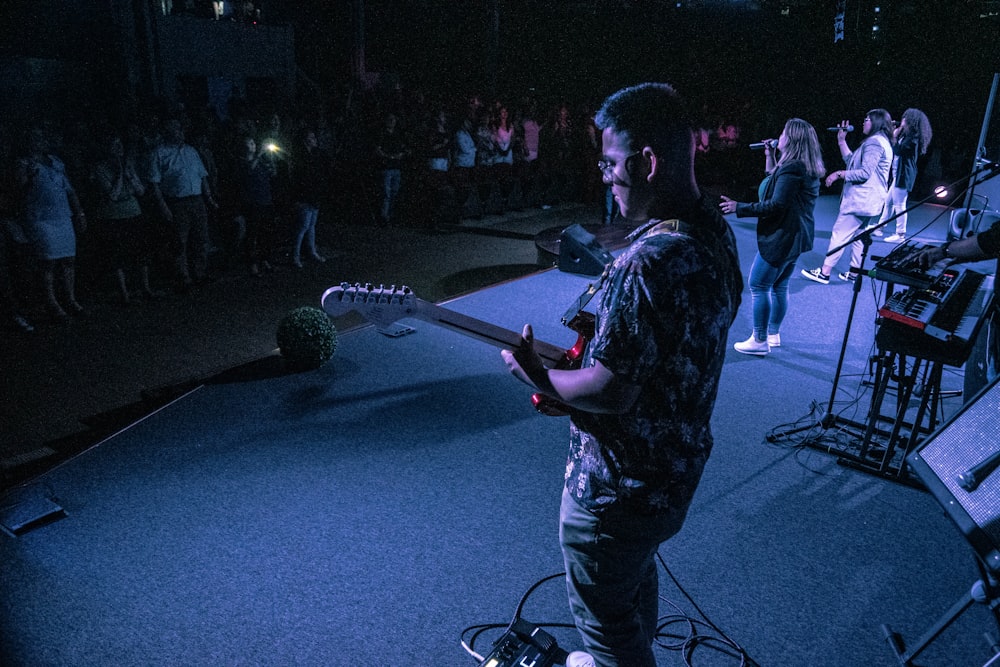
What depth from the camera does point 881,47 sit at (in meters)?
16.7

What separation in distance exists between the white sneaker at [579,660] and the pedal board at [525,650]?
6 cm

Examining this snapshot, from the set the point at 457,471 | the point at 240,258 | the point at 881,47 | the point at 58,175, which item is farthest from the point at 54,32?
the point at 881,47

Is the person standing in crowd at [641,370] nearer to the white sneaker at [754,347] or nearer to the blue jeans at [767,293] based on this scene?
the blue jeans at [767,293]

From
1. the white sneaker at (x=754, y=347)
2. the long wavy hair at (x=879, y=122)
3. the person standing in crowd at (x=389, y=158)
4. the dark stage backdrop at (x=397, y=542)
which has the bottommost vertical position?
the dark stage backdrop at (x=397, y=542)

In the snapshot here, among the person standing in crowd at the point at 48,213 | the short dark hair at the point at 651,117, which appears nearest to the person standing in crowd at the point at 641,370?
the short dark hair at the point at 651,117

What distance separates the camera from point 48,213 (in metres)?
5.19

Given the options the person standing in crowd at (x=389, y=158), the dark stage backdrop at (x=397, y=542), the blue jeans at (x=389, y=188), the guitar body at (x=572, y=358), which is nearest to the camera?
the guitar body at (x=572, y=358)

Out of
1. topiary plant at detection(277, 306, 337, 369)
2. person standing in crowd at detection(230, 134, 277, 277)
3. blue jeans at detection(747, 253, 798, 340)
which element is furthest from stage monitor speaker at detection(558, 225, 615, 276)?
person standing in crowd at detection(230, 134, 277, 277)

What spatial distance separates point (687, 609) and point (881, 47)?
1839 cm

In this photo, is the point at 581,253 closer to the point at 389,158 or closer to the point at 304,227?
the point at 304,227

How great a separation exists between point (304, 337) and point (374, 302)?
8.10 ft

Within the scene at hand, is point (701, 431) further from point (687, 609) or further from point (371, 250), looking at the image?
point (371, 250)

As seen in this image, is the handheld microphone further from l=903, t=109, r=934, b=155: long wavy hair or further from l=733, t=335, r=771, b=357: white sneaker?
l=903, t=109, r=934, b=155: long wavy hair

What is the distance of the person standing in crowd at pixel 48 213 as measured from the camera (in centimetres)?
505
